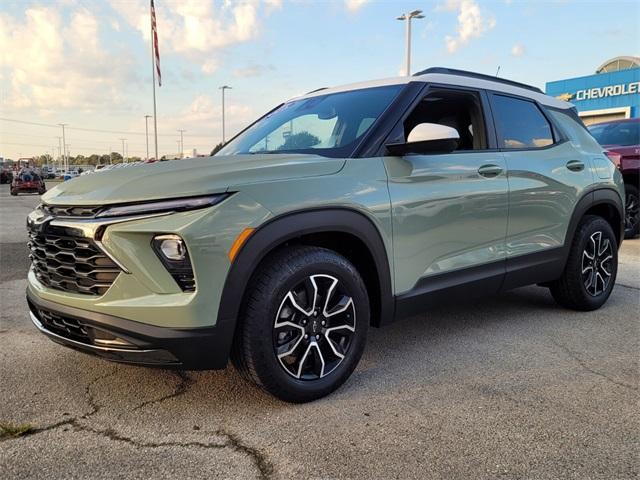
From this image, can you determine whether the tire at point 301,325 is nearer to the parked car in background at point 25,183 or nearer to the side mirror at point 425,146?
the side mirror at point 425,146

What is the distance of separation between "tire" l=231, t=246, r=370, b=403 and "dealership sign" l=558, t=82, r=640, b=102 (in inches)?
1188

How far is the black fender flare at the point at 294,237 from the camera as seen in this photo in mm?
2533

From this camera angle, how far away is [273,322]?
8.79 ft

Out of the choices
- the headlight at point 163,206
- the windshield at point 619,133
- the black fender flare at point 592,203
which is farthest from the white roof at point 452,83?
the windshield at point 619,133

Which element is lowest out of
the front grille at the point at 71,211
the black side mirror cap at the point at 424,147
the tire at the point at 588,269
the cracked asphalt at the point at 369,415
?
the cracked asphalt at the point at 369,415

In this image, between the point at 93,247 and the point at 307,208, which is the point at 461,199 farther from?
the point at 93,247

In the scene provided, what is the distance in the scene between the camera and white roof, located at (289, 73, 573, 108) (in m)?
3.59

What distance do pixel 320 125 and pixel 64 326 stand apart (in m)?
1.97

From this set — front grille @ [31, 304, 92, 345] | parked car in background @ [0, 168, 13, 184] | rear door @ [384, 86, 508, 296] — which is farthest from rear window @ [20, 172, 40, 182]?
rear door @ [384, 86, 508, 296]

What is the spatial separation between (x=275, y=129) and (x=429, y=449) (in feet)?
7.97

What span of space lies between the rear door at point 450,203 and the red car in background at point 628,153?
211 inches

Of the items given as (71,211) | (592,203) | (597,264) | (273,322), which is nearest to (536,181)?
(592,203)

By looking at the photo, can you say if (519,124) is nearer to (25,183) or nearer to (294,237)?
(294,237)

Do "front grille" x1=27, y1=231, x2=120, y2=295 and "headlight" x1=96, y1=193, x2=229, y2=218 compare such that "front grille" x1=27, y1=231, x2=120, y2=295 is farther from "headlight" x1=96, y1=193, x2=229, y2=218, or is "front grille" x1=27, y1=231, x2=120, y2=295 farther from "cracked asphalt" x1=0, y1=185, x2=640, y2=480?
"cracked asphalt" x1=0, y1=185, x2=640, y2=480
